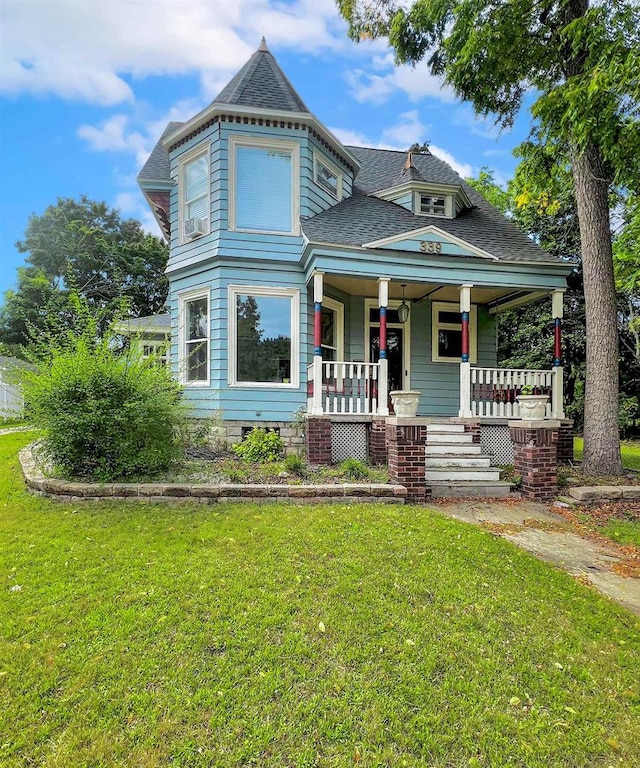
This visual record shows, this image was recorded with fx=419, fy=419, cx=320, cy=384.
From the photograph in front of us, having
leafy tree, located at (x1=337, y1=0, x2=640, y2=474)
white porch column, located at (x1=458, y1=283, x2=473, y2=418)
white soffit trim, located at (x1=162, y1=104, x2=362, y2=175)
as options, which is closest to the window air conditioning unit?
white soffit trim, located at (x1=162, y1=104, x2=362, y2=175)

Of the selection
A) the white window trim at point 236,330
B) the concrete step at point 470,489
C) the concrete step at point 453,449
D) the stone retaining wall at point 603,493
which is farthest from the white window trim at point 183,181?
the stone retaining wall at point 603,493

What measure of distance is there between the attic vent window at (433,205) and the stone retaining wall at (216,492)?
744 cm

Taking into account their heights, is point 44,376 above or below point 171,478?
above

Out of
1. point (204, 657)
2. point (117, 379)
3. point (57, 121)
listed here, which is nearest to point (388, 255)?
point (117, 379)

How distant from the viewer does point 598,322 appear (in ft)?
24.6

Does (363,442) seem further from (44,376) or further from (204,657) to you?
(204,657)

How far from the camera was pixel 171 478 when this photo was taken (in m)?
5.66

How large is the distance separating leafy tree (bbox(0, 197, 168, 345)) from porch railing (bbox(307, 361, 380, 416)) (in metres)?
17.1

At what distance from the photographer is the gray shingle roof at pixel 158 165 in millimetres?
9812

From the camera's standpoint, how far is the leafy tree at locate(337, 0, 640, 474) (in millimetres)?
6402

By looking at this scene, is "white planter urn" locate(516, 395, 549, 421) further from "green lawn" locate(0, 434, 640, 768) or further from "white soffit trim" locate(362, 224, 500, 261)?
"white soffit trim" locate(362, 224, 500, 261)

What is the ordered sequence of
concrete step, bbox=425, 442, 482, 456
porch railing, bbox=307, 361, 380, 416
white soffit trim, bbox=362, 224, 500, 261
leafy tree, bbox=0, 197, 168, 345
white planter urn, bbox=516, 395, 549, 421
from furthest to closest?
leafy tree, bbox=0, 197, 168, 345, white soffit trim, bbox=362, 224, 500, 261, porch railing, bbox=307, 361, 380, 416, concrete step, bbox=425, 442, 482, 456, white planter urn, bbox=516, 395, 549, 421

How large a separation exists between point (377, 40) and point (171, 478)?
1037cm

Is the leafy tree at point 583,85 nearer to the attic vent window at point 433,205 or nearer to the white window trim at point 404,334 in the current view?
the attic vent window at point 433,205
